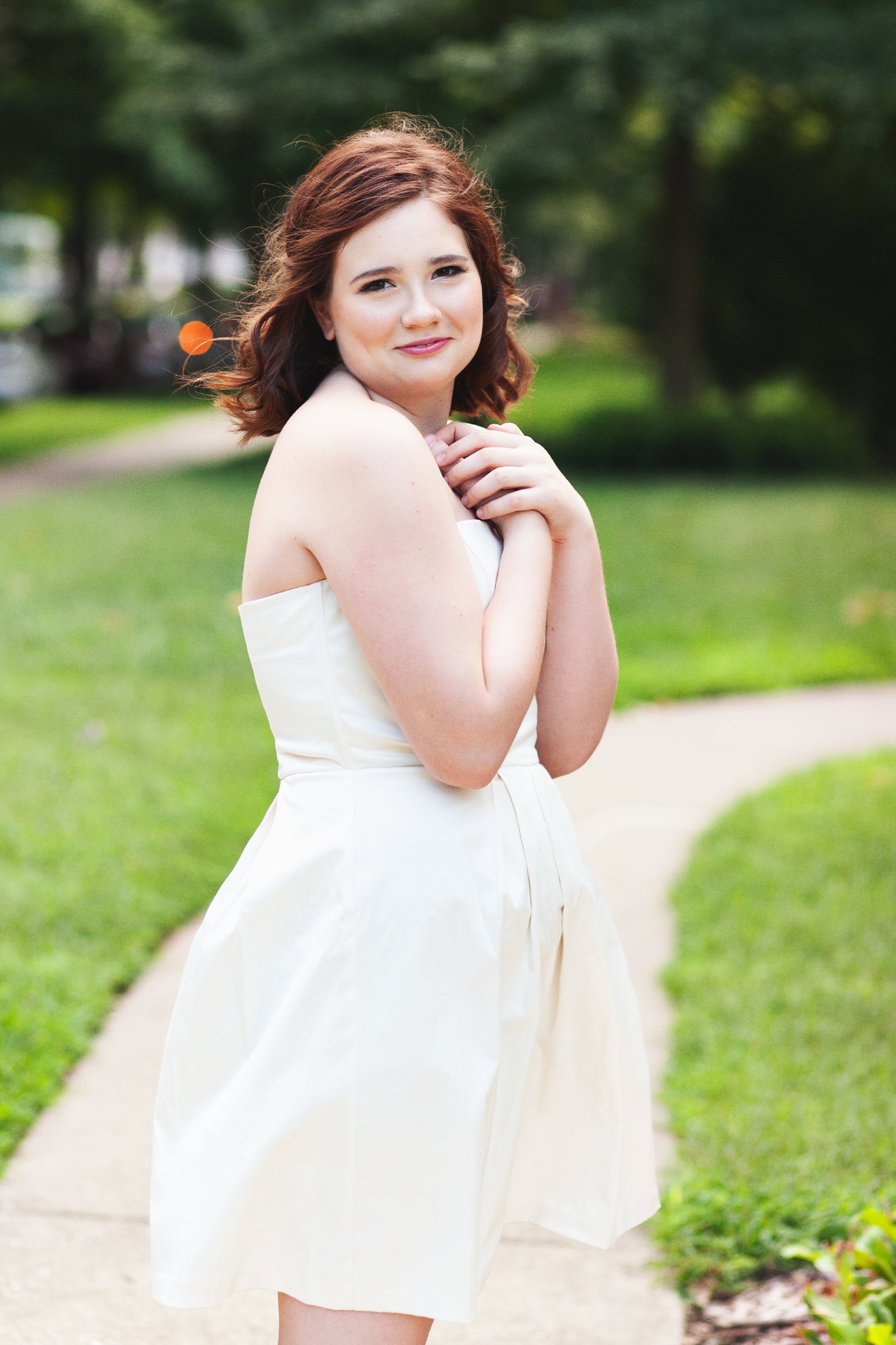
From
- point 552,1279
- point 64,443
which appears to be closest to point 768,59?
point 64,443

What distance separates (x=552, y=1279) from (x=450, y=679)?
61.8 inches

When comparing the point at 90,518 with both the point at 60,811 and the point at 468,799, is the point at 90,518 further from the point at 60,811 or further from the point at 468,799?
the point at 468,799

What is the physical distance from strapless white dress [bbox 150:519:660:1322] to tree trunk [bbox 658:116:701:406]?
1567 centimetres

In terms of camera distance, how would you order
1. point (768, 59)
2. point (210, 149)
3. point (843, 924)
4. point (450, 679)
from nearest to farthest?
point (450, 679) → point (843, 924) → point (768, 59) → point (210, 149)

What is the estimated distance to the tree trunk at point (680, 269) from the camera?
54.4 feet

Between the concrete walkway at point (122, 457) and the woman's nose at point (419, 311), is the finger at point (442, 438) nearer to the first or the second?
the woman's nose at point (419, 311)

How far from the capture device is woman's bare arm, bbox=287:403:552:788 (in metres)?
1.70

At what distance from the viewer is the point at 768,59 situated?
44.8 feet

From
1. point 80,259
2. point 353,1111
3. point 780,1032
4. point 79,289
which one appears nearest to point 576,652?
point 353,1111

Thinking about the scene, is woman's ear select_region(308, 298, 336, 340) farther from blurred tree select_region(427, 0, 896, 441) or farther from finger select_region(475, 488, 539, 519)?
blurred tree select_region(427, 0, 896, 441)

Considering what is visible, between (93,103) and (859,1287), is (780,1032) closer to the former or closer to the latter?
(859,1287)

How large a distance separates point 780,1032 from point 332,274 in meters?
2.47

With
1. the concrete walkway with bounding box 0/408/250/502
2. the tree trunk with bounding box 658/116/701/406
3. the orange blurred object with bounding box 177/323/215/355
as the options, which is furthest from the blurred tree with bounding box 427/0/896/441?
the orange blurred object with bounding box 177/323/215/355

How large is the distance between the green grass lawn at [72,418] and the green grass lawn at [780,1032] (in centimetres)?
1478
